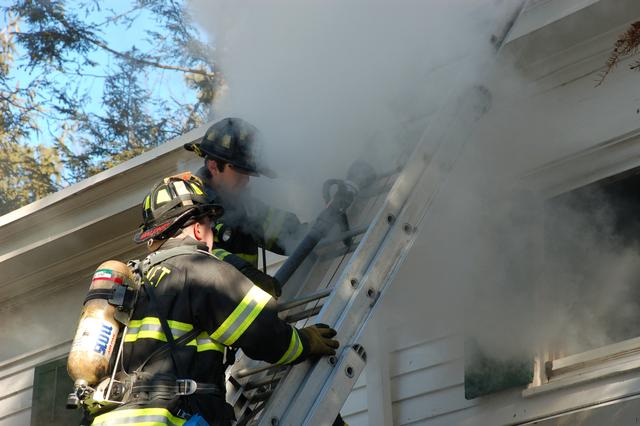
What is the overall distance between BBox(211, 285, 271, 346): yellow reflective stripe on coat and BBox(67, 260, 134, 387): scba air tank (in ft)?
1.32

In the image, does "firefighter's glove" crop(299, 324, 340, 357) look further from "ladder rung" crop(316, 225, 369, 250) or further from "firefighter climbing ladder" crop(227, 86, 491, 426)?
"ladder rung" crop(316, 225, 369, 250)

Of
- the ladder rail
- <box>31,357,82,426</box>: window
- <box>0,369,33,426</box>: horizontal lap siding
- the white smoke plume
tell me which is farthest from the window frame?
<box>0,369,33,426</box>: horizontal lap siding

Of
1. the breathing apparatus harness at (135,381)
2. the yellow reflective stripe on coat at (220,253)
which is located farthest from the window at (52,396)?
the breathing apparatus harness at (135,381)

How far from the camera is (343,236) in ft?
16.0

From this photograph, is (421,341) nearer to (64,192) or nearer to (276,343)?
(276,343)

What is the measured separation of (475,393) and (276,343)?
1810mm

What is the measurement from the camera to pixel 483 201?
5.91 metres

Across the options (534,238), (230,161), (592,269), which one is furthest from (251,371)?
(592,269)

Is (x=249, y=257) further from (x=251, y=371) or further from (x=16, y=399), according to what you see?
(x=16, y=399)

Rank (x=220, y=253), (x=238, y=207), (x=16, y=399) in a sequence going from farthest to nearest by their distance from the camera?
(x=16, y=399)
(x=238, y=207)
(x=220, y=253)

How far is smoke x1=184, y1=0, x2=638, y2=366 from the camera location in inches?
221

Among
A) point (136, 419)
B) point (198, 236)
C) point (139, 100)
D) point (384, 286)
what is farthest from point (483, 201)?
point (139, 100)

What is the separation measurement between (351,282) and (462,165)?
175 centimetres

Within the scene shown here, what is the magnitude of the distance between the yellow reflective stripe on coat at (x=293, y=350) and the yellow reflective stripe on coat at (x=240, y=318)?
160mm
